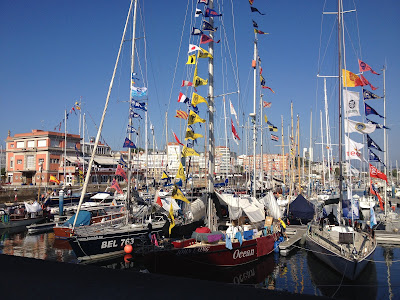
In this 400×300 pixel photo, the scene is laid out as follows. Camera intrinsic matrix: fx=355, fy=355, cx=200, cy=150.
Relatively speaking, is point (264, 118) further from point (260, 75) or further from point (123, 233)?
point (123, 233)

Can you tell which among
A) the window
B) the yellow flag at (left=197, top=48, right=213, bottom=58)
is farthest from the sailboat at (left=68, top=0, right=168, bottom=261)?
the window

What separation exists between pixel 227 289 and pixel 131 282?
2.83ft

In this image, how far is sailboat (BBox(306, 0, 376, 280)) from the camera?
15028mm

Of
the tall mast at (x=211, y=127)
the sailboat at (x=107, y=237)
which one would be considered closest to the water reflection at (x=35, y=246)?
the sailboat at (x=107, y=237)

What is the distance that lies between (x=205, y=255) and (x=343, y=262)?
5.96 meters

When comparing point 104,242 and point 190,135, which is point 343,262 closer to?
point 190,135

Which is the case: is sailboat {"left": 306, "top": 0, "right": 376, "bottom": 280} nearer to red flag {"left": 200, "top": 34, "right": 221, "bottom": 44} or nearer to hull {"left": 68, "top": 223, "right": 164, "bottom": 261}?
red flag {"left": 200, "top": 34, "right": 221, "bottom": 44}

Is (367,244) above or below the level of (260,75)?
below

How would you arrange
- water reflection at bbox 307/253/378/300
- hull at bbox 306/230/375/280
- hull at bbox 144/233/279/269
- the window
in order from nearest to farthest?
water reflection at bbox 307/253/378/300 < hull at bbox 306/230/375/280 < hull at bbox 144/233/279/269 < the window

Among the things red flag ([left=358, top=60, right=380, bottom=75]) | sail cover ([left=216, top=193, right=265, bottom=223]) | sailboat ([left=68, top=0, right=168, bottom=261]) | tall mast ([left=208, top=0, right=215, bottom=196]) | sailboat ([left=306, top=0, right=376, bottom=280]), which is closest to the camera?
sailboat ([left=306, top=0, right=376, bottom=280])

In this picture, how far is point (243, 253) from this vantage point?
17562 millimetres

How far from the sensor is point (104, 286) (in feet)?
10.0

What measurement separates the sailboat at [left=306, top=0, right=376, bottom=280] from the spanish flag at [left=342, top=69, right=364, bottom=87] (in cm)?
43

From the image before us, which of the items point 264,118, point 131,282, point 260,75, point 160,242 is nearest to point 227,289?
point 131,282
